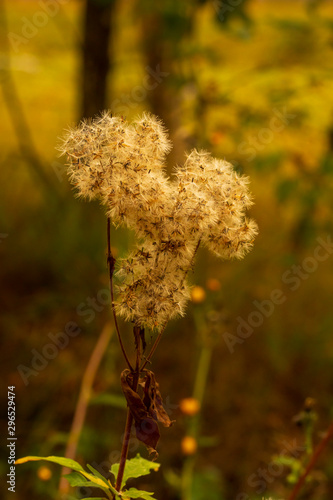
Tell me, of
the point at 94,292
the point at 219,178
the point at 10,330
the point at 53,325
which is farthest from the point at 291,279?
the point at 219,178

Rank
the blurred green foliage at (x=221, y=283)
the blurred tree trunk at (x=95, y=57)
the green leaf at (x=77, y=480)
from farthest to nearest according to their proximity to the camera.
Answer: the blurred tree trunk at (x=95, y=57) < the blurred green foliage at (x=221, y=283) < the green leaf at (x=77, y=480)
